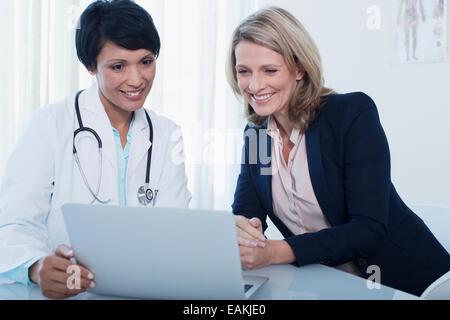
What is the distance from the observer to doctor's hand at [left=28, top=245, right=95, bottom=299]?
809mm

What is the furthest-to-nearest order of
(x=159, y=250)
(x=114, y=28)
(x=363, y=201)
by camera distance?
(x=114, y=28) → (x=363, y=201) → (x=159, y=250)

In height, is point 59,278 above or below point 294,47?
below

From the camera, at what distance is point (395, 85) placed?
9.35 feet

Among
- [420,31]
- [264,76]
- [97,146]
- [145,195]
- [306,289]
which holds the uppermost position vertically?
[420,31]

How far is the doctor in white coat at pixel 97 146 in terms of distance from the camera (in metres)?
1.16

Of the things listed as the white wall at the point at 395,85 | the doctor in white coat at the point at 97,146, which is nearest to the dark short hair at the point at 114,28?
the doctor in white coat at the point at 97,146

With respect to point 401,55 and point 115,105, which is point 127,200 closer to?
point 115,105

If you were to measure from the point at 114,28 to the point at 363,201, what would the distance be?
32.3 inches

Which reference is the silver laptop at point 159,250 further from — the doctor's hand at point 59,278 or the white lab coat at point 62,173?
the white lab coat at point 62,173

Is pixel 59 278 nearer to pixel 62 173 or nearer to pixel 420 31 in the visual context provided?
pixel 62 173

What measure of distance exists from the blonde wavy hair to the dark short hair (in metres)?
0.27

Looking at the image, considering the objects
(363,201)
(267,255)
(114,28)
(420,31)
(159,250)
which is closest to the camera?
(159,250)

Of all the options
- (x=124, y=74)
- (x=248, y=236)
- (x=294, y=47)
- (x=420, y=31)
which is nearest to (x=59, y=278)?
(x=248, y=236)

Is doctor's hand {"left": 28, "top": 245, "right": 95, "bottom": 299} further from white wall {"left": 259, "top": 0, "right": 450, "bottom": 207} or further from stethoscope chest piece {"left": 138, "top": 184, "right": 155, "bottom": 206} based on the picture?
white wall {"left": 259, "top": 0, "right": 450, "bottom": 207}
